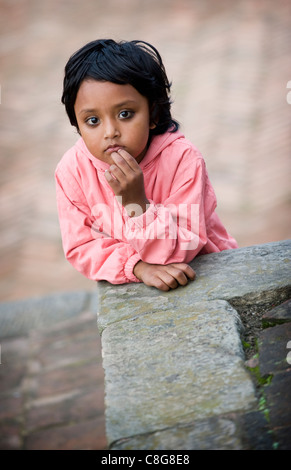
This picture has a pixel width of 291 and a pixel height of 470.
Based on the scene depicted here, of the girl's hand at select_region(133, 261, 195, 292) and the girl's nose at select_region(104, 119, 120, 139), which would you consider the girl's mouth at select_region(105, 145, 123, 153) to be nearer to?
the girl's nose at select_region(104, 119, 120, 139)

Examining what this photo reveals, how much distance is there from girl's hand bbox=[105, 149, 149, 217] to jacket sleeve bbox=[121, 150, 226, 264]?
0.22 feet

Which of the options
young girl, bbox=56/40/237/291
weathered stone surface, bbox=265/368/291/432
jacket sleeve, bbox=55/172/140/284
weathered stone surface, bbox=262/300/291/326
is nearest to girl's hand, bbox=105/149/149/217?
young girl, bbox=56/40/237/291

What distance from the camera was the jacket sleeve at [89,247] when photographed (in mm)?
1694

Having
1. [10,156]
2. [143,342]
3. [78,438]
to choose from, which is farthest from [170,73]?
[143,342]

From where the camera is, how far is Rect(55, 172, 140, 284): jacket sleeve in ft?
5.56

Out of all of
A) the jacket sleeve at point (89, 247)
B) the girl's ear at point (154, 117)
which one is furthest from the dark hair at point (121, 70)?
the jacket sleeve at point (89, 247)

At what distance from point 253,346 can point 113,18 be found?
A: 20.1 ft

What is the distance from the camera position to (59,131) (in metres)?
4.70

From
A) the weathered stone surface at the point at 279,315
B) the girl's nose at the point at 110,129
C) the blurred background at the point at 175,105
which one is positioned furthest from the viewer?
the blurred background at the point at 175,105

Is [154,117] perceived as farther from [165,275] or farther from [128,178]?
[165,275]

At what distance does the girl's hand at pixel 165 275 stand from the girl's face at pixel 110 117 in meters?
0.34

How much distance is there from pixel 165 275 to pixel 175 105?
3.42m

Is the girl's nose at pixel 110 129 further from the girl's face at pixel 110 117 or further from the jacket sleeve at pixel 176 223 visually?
the jacket sleeve at pixel 176 223
